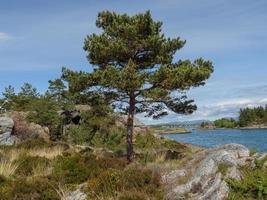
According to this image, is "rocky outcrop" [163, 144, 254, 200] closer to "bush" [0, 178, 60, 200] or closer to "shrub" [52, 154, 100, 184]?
"shrub" [52, 154, 100, 184]

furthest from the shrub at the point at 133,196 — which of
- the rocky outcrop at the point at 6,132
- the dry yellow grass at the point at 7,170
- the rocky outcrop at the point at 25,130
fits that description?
the rocky outcrop at the point at 25,130

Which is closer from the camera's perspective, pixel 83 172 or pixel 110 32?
pixel 83 172

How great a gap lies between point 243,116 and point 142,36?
15931cm

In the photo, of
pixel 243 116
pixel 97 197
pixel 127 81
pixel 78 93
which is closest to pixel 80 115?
pixel 78 93

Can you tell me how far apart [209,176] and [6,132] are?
24.4 metres

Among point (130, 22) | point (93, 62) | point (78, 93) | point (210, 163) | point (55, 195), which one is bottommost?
point (55, 195)

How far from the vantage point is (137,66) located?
70.3 ft

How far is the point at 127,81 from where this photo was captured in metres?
19.1

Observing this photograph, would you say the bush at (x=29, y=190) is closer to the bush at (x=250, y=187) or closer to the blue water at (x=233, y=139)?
the bush at (x=250, y=187)

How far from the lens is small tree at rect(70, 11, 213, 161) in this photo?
1970 cm

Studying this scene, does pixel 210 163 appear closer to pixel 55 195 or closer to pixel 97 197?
pixel 97 197

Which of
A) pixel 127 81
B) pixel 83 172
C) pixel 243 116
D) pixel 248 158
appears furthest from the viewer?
pixel 243 116

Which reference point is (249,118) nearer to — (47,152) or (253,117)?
(253,117)

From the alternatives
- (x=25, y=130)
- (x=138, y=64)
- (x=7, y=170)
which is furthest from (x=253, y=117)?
(x=7, y=170)
